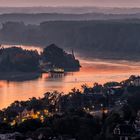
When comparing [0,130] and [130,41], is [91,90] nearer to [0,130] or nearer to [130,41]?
[0,130]

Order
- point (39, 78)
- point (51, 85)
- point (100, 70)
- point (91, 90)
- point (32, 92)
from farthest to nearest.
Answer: point (100, 70)
point (39, 78)
point (51, 85)
point (32, 92)
point (91, 90)

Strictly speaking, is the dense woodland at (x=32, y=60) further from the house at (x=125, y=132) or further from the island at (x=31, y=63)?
the house at (x=125, y=132)

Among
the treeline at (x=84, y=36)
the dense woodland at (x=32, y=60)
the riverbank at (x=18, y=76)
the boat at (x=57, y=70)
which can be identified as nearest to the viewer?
the riverbank at (x=18, y=76)

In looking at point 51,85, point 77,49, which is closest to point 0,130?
point 51,85

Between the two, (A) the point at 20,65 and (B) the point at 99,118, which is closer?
(B) the point at 99,118

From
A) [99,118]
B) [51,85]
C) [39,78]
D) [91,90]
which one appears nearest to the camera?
[99,118]

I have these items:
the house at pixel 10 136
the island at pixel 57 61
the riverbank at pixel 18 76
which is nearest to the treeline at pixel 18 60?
the island at pixel 57 61

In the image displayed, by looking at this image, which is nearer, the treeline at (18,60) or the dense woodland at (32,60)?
the treeline at (18,60)

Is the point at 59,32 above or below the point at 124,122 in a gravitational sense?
above
